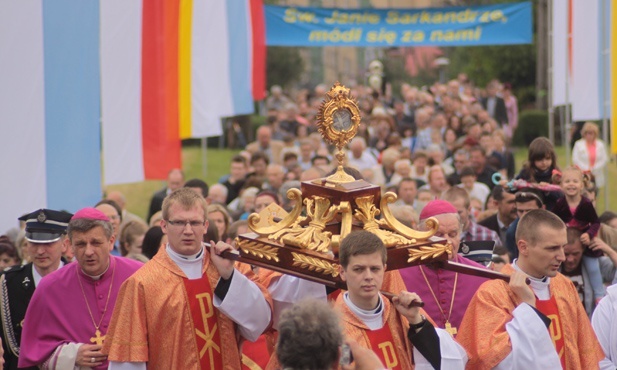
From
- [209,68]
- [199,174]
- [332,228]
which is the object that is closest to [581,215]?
[332,228]

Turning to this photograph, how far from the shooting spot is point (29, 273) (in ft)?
25.8

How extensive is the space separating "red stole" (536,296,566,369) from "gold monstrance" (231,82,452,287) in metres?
0.72

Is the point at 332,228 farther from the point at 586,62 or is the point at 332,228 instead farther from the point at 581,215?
the point at 586,62

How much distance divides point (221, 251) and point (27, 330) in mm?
1564

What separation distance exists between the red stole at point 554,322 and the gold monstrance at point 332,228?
717 millimetres

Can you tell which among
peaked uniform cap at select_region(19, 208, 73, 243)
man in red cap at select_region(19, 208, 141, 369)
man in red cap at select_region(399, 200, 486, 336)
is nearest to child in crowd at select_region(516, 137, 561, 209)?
man in red cap at select_region(399, 200, 486, 336)

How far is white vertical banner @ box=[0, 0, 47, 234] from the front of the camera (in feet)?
33.0

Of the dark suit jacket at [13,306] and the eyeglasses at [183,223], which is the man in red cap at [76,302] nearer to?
the dark suit jacket at [13,306]

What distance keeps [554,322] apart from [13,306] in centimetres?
348

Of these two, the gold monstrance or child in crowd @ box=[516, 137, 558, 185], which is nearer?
the gold monstrance

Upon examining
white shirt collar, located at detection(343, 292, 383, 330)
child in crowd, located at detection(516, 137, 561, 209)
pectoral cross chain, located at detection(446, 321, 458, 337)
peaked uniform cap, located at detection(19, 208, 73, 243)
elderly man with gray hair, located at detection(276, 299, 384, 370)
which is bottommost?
pectoral cross chain, located at detection(446, 321, 458, 337)

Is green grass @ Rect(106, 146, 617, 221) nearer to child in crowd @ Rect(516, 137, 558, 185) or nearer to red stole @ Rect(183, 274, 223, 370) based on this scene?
child in crowd @ Rect(516, 137, 558, 185)

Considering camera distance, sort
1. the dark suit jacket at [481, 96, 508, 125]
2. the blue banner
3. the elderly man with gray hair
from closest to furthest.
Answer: the elderly man with gray hair → the blue banner → the dark suit jacket at [481, 96, 508, 125]

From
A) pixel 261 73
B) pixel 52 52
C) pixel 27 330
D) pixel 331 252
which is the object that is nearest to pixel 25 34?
pixel 52 52
